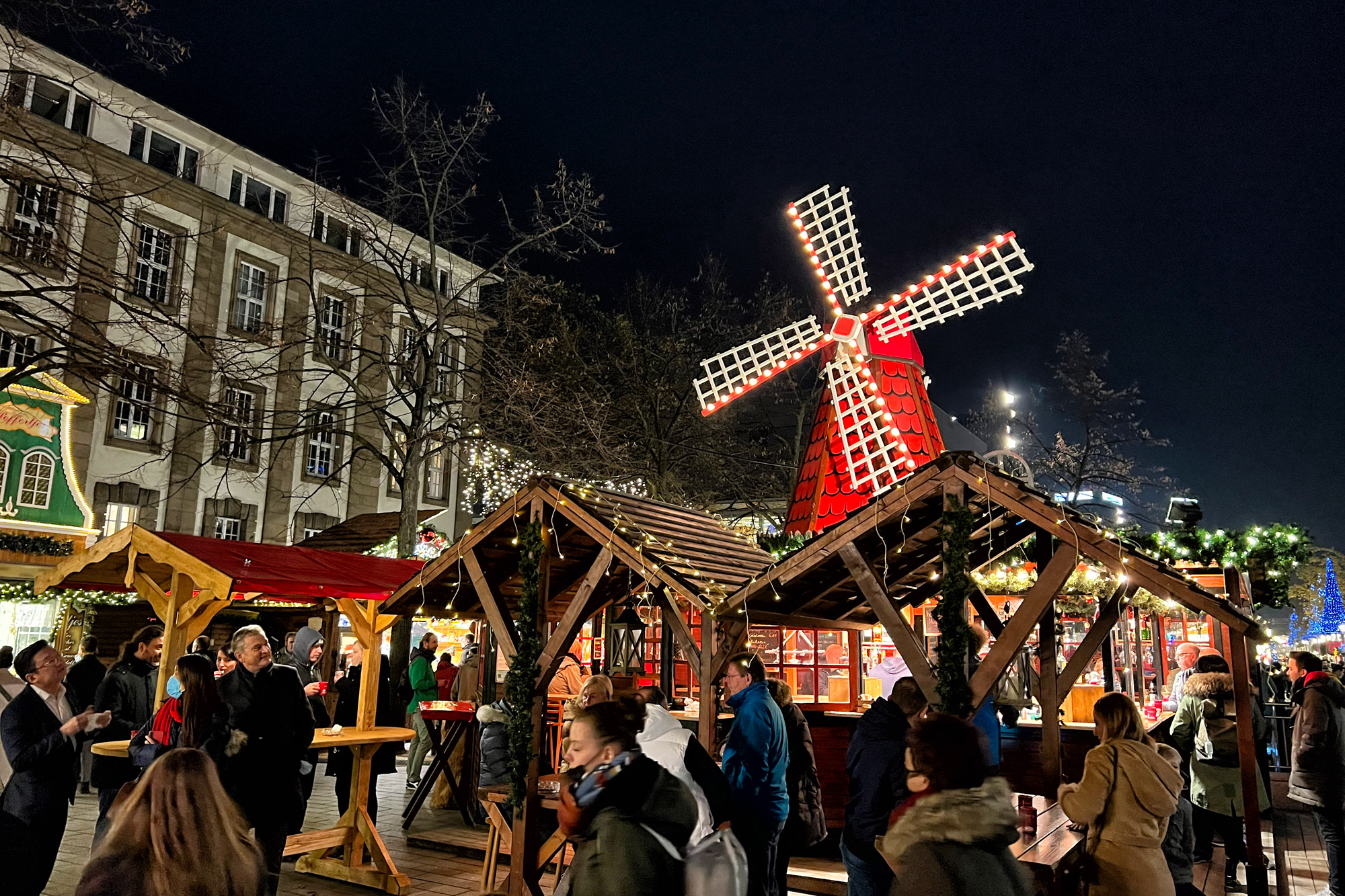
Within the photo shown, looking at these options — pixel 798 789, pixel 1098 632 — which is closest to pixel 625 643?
pixel 798 789

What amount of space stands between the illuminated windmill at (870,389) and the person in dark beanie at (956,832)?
9.90 metres

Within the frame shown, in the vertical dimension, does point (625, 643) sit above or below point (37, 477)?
below

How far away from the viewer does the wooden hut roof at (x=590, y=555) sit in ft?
22.7

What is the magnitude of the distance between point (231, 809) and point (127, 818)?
267mm

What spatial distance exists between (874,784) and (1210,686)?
357cm

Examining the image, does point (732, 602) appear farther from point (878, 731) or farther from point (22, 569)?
point (22, 569)

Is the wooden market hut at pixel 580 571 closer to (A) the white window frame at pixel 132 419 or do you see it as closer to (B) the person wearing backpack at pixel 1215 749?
(B) the person wearing backpack at pixel 1215 749

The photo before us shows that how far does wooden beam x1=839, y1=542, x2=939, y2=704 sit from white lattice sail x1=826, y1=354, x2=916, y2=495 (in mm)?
6004

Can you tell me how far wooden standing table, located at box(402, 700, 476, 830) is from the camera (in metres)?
9.49

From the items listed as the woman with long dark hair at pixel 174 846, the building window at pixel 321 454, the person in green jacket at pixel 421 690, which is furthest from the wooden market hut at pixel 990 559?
the building window at pixel 321 454

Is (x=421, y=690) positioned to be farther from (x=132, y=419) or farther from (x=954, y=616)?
(x=132, y=419)

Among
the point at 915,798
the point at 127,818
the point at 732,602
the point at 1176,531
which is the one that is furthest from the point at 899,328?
the point at 127,818

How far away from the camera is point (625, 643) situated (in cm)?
1085

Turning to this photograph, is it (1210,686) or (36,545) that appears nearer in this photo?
(1210,686)
